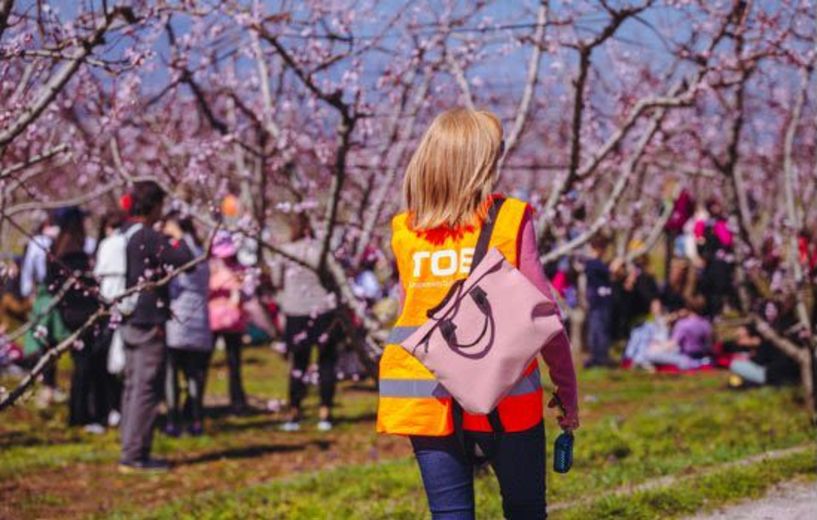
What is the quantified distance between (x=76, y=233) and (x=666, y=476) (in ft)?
18.5

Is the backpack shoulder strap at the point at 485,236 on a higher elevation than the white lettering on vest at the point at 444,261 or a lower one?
higher

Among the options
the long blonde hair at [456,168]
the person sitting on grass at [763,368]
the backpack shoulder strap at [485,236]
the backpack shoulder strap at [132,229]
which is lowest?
the person sitting on grass at [763,368]

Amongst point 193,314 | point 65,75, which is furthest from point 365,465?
point 65,75

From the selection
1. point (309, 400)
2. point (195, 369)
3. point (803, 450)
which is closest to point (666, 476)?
point (803, 450)

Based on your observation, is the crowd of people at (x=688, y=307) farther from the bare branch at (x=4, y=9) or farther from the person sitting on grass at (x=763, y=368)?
the bare branch at (x=4, y=9)

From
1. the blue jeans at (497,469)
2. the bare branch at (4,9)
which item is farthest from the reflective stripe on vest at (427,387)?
the bare branch at (4,9)

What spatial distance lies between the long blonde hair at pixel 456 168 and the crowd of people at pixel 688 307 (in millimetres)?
9125

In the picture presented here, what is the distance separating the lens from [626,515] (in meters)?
5.72

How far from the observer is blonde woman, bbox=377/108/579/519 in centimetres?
357

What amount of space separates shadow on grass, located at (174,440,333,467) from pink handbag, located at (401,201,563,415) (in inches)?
240

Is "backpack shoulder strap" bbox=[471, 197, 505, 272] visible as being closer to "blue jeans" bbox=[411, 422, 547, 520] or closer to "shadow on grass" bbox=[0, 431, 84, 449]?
"blue jeans" bbox=[411, 422, 547, 520]

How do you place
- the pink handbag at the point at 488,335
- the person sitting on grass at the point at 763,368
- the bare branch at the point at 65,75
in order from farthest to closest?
the person sitting on grass at the point at 763,368
the bare branch at the point at 65,75
the pink handbag at the point at 488,335

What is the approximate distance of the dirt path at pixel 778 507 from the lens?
5613 millimetres

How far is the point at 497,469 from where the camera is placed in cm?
361
